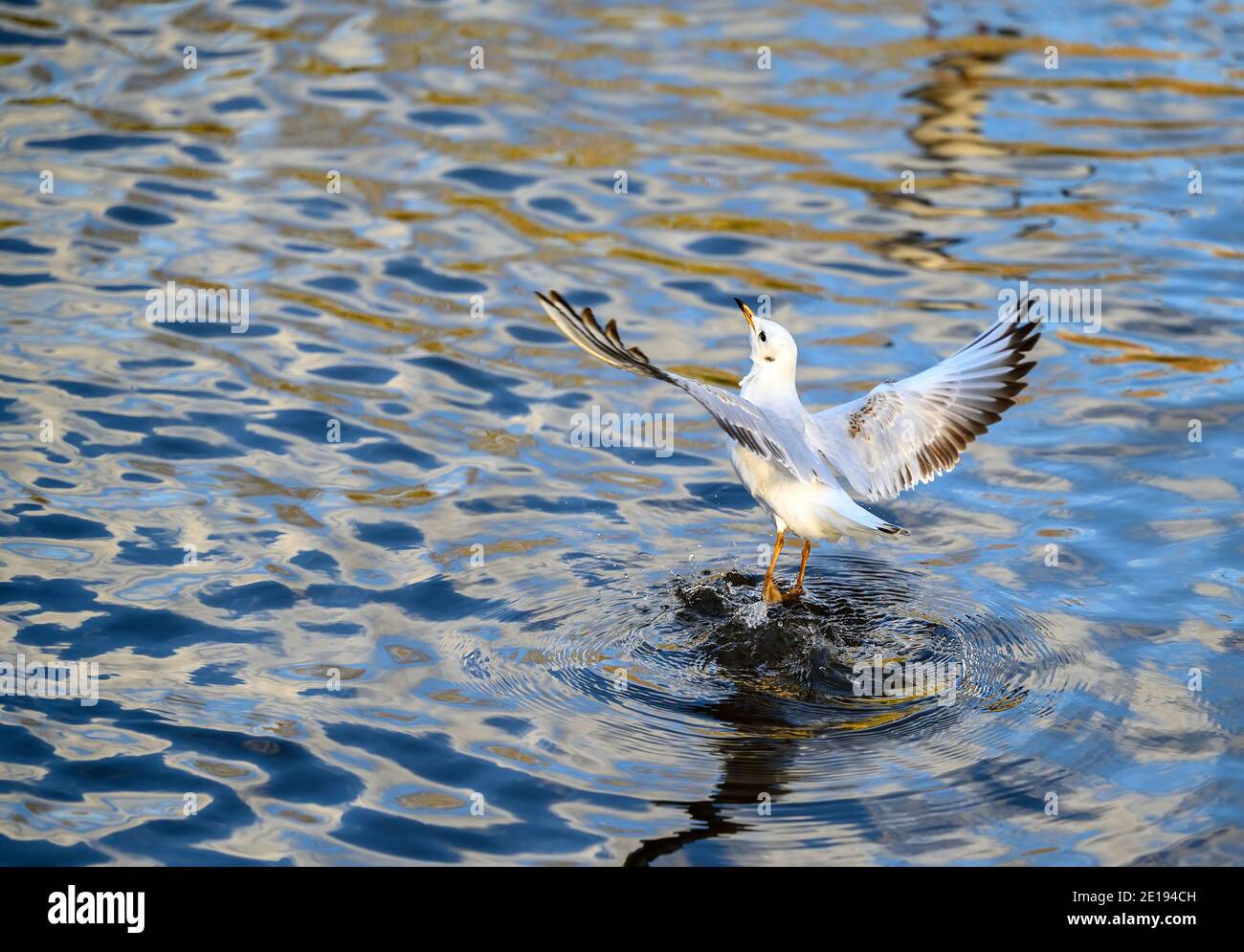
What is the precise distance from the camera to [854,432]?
9.16 meters

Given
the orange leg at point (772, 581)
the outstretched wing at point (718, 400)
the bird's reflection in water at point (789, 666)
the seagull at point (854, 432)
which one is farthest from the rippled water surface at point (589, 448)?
the outstretched wing at point (718, 400)

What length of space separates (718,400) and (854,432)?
1.59 m

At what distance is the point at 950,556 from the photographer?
31.0 feet

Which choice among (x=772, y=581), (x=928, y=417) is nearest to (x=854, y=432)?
(x=928, y=417)

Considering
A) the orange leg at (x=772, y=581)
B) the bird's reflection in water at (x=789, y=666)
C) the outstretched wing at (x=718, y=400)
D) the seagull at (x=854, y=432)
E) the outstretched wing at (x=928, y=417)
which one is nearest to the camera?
the bird's reflection in water at (x=789, y=666)

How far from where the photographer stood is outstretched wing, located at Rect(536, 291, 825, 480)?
733 centimetres

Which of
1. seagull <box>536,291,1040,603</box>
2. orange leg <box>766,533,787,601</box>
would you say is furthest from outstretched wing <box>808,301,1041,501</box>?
orange leg <box>766,533,787,601</box>

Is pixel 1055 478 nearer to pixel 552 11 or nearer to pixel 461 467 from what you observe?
pixel 461 467

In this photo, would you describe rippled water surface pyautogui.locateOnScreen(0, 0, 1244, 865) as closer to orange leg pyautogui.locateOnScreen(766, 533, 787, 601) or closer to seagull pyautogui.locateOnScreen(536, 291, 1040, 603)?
orange leg pyautogui.locateOnScreen(766, 533, 787, 601)

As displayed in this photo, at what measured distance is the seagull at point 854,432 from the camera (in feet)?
27.4

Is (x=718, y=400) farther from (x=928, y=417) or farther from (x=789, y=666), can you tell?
(x=928, y=417)

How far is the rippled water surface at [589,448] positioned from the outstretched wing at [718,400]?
987mm

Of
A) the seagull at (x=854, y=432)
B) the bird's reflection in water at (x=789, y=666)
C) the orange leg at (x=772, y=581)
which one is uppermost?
the seagull at (x=854, y=432)

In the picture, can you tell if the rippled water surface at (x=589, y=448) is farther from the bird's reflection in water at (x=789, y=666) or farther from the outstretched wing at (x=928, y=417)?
the outstretched wing at (x=928, y=417)
